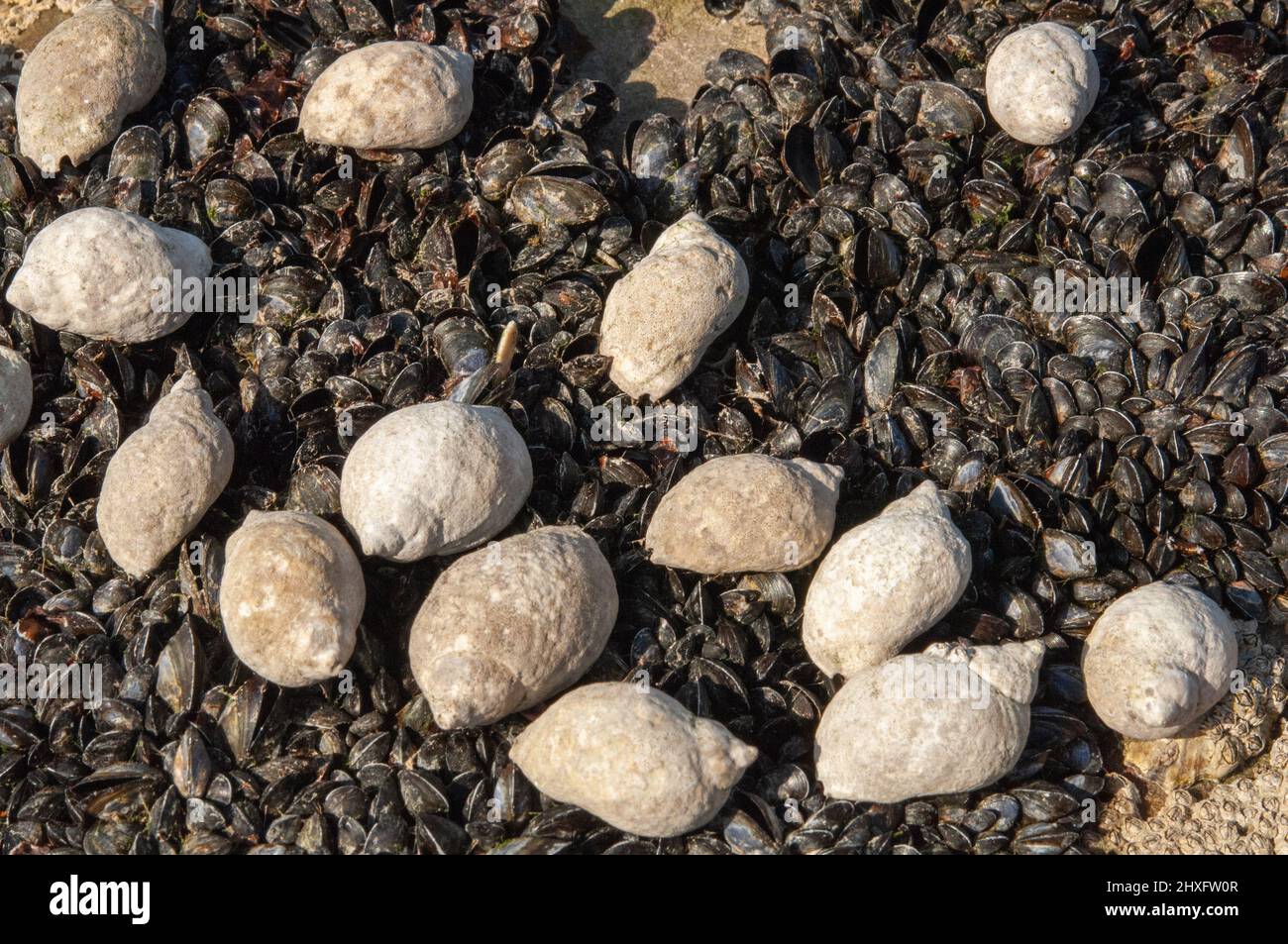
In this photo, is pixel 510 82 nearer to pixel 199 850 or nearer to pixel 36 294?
pixel 36 294

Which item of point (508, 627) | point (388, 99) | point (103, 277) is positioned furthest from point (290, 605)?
point (388, 99)

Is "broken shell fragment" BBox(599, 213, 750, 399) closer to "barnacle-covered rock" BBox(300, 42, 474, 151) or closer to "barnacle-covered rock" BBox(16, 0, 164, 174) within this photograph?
"barnacle-covered rock" BBox(300, 42, 474, 151)

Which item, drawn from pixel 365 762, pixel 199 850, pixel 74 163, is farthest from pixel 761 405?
pixel 74 163

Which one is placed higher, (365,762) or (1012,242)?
(1012,242)

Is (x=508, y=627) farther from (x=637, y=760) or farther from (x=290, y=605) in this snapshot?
(x=290, y=605)

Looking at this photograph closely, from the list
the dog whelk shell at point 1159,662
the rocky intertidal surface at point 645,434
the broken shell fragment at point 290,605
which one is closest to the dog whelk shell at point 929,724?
the rocky intertidal surface at point 645,434

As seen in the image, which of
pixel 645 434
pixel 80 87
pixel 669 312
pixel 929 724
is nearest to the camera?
pixel 929 724
